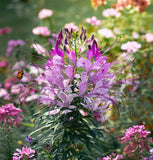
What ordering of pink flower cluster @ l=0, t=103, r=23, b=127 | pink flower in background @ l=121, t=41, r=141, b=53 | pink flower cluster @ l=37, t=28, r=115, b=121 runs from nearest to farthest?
pink flower cluster @ l=37, t=28, r=115, b=121 < pink flower cluster @ l=0, t=103, r=23, b=127 < pink flower in background @ l=121, t=41, r=141, b=53

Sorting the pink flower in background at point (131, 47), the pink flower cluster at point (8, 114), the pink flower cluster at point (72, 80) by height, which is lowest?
the pink flower cluster at point (8, 114)

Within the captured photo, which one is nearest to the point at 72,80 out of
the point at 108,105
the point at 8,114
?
the point at 108,105

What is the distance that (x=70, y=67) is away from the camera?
1353mm

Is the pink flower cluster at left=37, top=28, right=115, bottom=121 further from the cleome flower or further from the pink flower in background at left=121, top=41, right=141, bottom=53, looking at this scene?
the pink flower in background at left=121, top=41, right=141, bottom=53

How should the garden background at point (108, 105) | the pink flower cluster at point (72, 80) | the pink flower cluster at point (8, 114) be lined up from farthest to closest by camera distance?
the pink flower cluster at point (8, 114)
the garden background at point (108, 105)
the pink flower cluster at point (72, 80)

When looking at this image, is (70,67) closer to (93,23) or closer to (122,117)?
(122,117)

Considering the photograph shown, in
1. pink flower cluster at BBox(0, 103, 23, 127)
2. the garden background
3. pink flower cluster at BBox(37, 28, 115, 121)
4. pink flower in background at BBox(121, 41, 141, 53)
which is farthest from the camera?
pink flower in background at BBox(121, 41, 141, 53)

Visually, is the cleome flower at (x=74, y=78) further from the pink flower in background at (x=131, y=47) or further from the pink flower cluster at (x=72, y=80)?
the pink flower in background at (x=131, y=47)

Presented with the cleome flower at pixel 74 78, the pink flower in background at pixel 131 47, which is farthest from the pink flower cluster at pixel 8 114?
the pink flower in background at pixel 131 47

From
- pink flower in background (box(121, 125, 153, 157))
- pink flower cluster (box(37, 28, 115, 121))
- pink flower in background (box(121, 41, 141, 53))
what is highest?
pink flower in background (box(121, 41, 141, 53))

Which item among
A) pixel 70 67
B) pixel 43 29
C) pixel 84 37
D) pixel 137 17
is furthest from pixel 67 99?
pixel 137 17

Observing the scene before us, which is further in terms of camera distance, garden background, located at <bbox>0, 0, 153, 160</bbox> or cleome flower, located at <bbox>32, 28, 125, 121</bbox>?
garden background, located at <bbox>0, 0, 153, 160</bbox>

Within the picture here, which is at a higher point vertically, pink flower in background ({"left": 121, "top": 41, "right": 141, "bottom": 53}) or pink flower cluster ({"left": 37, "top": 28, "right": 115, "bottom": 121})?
pink flower in background ({"left": 121, "top": 41, "right": 141, "bottom": 53})

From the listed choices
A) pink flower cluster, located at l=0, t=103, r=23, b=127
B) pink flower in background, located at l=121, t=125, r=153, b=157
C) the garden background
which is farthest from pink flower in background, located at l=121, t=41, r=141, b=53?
pink flower cluster, located at l=0, t=103, r=23, b=127
